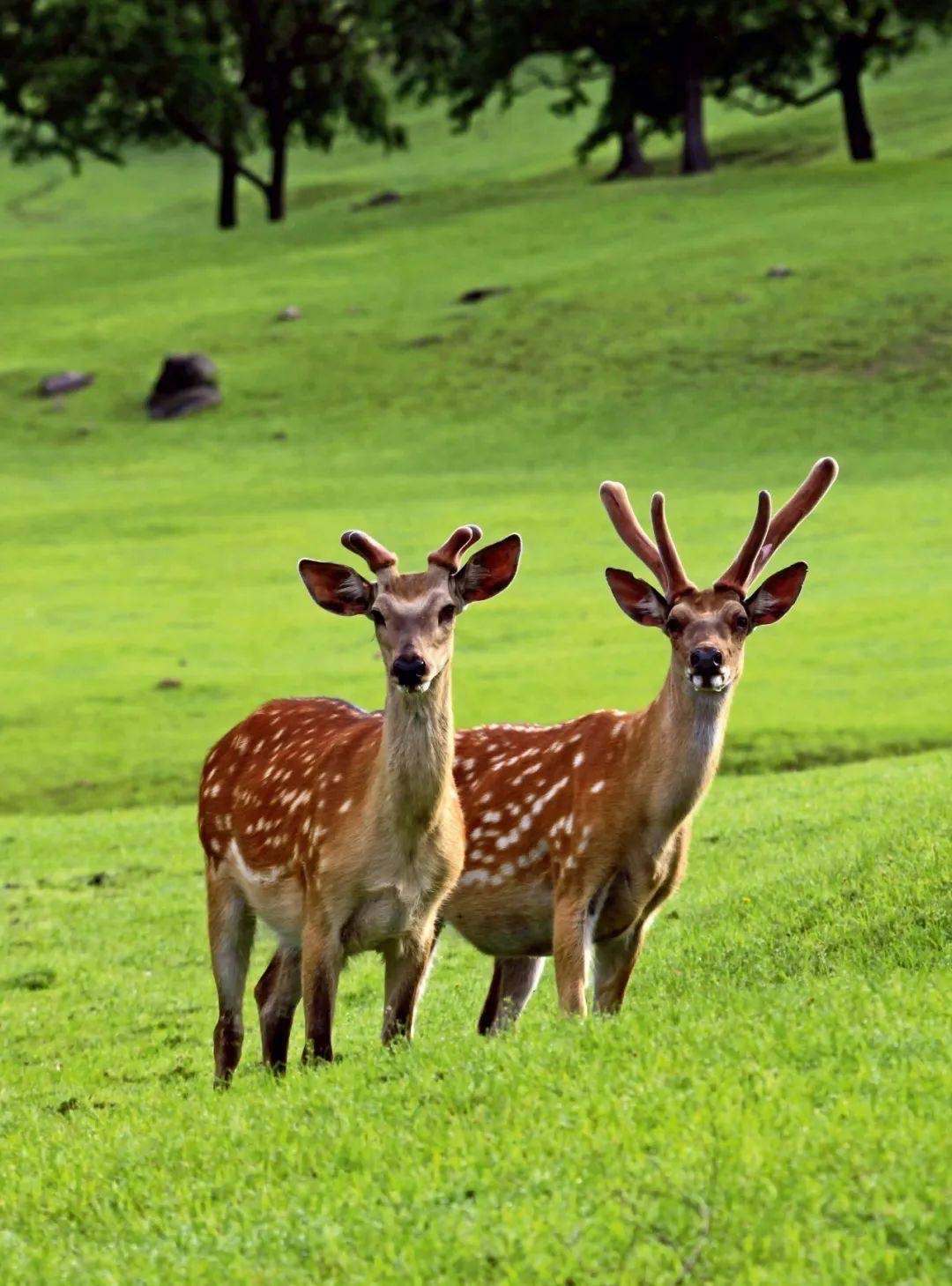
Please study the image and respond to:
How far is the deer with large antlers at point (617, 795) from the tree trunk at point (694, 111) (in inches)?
2161

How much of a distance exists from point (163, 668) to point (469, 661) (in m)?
3.79

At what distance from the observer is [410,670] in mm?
8711

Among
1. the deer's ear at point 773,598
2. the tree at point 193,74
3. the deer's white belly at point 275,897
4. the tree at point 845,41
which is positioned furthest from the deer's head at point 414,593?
the tree at point 193,74

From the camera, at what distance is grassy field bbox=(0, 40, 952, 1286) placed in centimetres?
670

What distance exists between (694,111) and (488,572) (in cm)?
5656

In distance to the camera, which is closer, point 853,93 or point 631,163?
point 853,93

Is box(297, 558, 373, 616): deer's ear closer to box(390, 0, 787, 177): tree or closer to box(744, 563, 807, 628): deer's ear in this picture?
box(744, 563, 807, 628): deer's ear

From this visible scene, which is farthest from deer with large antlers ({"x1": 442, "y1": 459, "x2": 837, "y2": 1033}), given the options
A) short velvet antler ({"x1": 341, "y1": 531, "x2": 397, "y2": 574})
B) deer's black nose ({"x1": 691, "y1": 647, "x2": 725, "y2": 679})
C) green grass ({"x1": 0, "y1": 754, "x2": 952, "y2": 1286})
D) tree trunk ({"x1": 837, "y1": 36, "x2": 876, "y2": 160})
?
tree trunk ({"x1": 837, "y1": 36, "x2": 876, "y2": 160})

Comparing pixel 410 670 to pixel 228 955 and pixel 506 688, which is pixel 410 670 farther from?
pixel 506 688

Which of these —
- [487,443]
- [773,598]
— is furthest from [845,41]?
[773,598]

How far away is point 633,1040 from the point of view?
8031 millimetres

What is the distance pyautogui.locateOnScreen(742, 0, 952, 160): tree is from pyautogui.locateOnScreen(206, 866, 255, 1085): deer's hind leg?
53031 mm

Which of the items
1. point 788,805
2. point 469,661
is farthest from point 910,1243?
point 469,661

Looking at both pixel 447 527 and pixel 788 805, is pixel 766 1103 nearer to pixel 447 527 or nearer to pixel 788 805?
pixel 788 805
